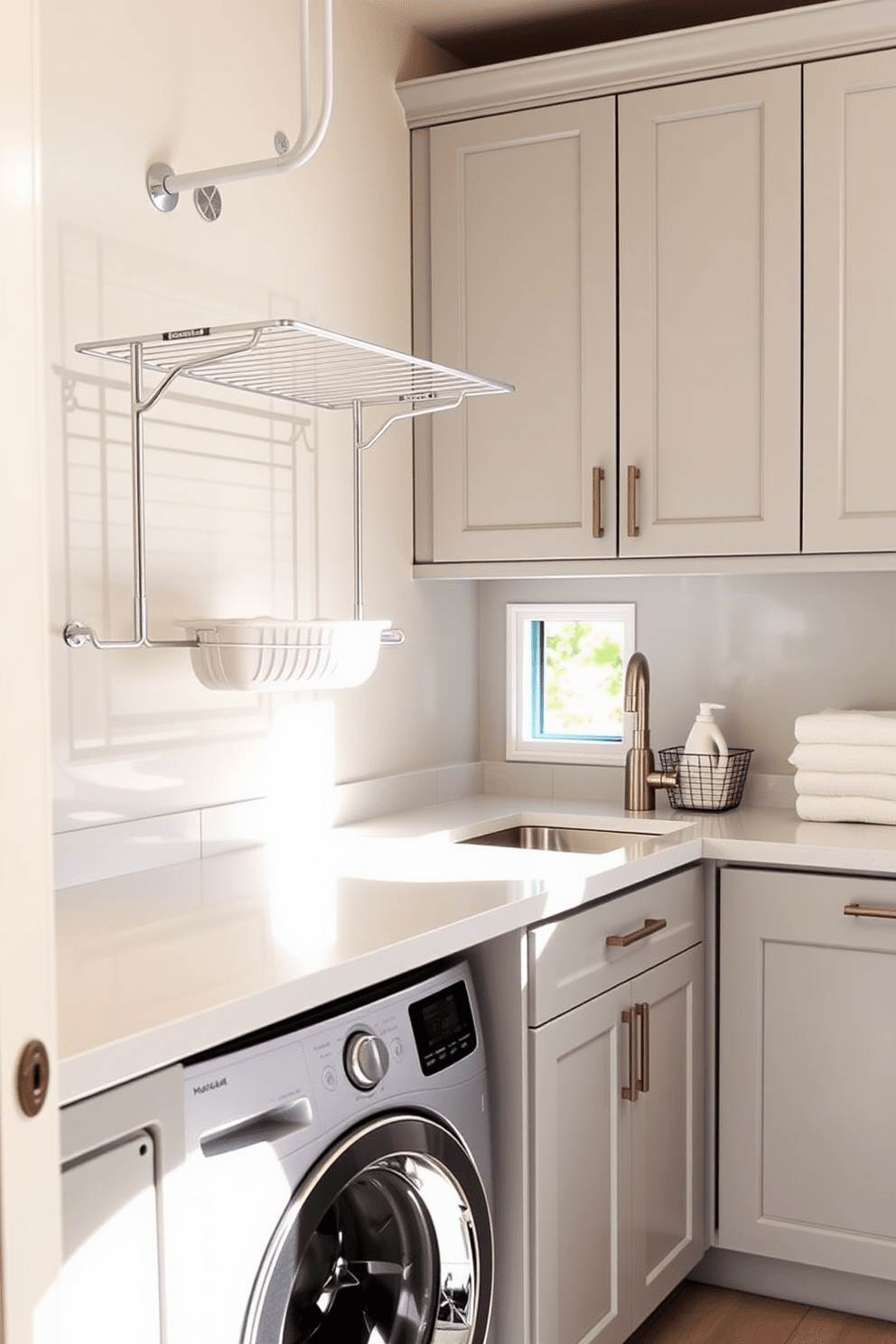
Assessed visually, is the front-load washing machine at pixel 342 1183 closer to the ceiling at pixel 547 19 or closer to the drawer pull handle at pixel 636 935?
the drawer pull handle at pixel 636 935

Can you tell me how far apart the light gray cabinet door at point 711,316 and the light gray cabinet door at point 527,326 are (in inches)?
2.2

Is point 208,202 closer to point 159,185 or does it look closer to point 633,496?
point 159,185

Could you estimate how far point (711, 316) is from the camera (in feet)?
8.71

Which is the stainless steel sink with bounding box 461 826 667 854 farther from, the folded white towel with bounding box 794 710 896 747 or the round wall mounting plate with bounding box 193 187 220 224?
the round wall mounting plate with bounding box 193 187 220 224

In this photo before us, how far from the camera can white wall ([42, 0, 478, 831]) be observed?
2.03 m

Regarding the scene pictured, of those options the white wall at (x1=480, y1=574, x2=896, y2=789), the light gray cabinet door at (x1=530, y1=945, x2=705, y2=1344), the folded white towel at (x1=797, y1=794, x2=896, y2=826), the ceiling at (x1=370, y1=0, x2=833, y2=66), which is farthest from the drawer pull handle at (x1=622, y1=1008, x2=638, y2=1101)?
the ceiling at (x1=370, y1=0, x2=833, y2=66)

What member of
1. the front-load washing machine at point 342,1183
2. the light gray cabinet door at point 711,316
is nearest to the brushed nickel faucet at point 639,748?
the light gray cabinet door at point 711,316

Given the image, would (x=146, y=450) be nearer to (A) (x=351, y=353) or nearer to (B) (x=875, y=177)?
(A) (x=351, y=353)

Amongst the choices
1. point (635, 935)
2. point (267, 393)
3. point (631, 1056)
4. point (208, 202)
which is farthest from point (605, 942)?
point (208, 202)

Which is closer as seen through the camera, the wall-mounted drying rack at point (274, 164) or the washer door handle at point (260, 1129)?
the washer door handle at point (260, 1129)

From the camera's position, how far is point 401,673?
2.94m

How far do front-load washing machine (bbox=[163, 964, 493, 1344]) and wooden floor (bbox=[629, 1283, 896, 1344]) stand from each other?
0.73 m

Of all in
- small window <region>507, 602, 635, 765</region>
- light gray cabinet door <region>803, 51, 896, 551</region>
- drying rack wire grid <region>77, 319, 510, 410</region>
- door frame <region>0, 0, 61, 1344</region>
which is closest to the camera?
door frame <region>0, 0, 61, 1344</region>

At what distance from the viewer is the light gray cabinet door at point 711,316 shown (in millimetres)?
2592
